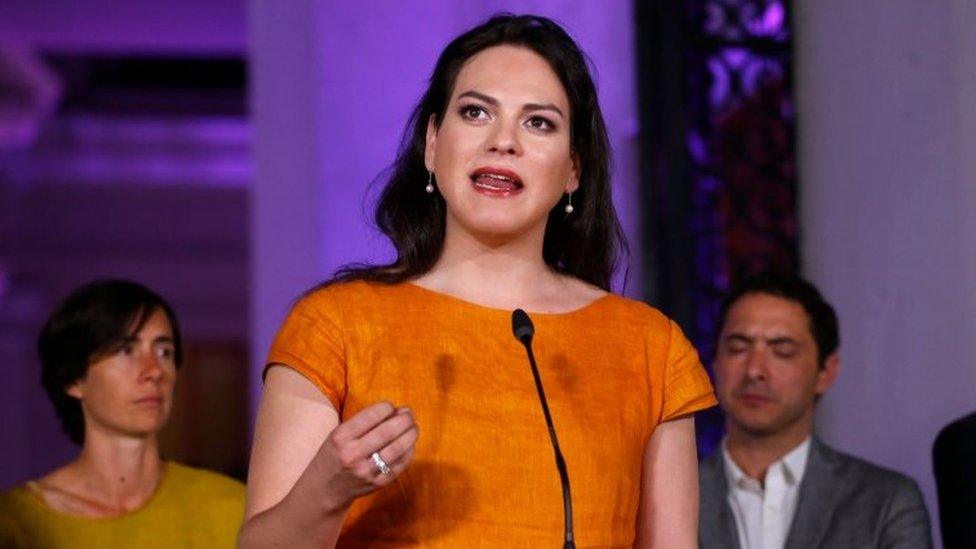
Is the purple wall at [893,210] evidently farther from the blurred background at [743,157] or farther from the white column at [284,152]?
the white column at [284,152]

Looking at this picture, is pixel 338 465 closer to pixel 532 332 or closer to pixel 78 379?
pixel 532 332

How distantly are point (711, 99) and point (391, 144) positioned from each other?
994 millimetres

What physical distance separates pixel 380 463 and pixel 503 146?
0.60m

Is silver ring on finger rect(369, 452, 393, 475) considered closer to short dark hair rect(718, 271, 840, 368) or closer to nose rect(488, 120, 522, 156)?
nose rect(488, 120, 522, 156)

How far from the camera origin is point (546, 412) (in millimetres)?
2215

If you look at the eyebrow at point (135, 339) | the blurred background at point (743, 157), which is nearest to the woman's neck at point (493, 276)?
the blurred background at point (743, 157)

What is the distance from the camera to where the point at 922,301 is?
4.44 meters

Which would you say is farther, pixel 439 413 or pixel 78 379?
pixel 78 379

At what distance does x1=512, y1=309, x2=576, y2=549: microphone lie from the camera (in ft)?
7.07

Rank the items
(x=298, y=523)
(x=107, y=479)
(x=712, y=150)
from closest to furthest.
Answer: (x=298, y=523) → (x=107, y=479) → (x=712, y=150)

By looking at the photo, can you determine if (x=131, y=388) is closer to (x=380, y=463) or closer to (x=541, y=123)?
(x=541, y=123)

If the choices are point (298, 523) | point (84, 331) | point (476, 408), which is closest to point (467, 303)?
point (476, 408)

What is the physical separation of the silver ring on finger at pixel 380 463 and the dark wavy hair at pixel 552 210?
1.68ft

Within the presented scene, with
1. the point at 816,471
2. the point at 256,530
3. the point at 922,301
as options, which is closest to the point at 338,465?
the point at 256,530
